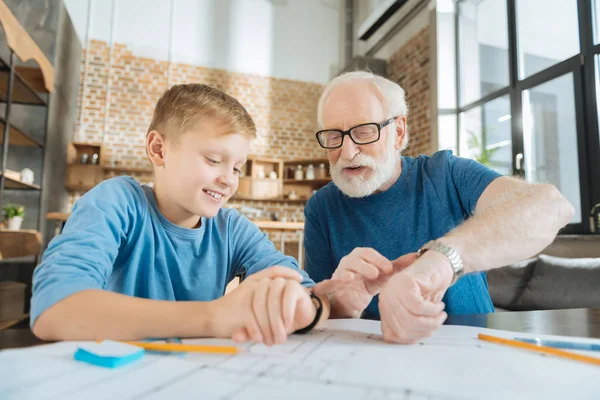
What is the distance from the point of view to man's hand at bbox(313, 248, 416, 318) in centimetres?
80

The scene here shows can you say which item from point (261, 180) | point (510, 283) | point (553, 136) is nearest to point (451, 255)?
point (510, 283)

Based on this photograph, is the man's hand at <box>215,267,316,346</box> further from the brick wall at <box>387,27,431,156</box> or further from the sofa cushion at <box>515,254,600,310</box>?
the brick wall at <box>387,27,431,156</box>

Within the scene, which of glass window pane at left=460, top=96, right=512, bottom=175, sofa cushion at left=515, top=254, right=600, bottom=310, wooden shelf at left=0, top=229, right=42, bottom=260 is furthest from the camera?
glass window pane at left=460, top=96, right=512, bottom=175

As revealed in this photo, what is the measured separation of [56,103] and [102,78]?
1447 mm

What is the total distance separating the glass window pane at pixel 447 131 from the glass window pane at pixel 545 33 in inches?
43.3

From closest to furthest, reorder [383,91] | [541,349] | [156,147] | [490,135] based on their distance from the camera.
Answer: [541,349] < [156,147] < [383,91] < [490,135]

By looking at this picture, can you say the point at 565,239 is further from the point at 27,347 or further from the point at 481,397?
the point at 27,347

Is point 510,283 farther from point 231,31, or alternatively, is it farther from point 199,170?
point 231,31

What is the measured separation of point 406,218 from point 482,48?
16.0 ft

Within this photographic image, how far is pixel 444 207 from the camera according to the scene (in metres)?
1.40

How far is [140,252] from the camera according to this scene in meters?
0.98

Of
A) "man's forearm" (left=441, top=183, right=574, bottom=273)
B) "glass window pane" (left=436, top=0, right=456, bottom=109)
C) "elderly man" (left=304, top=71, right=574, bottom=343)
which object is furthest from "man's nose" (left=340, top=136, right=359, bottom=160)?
"glass window pane" (left=436, top=0, right=456, bottom=109)

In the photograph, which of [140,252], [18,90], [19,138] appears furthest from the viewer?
[19,138]

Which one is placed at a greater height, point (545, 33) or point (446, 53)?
point (446, 53)
